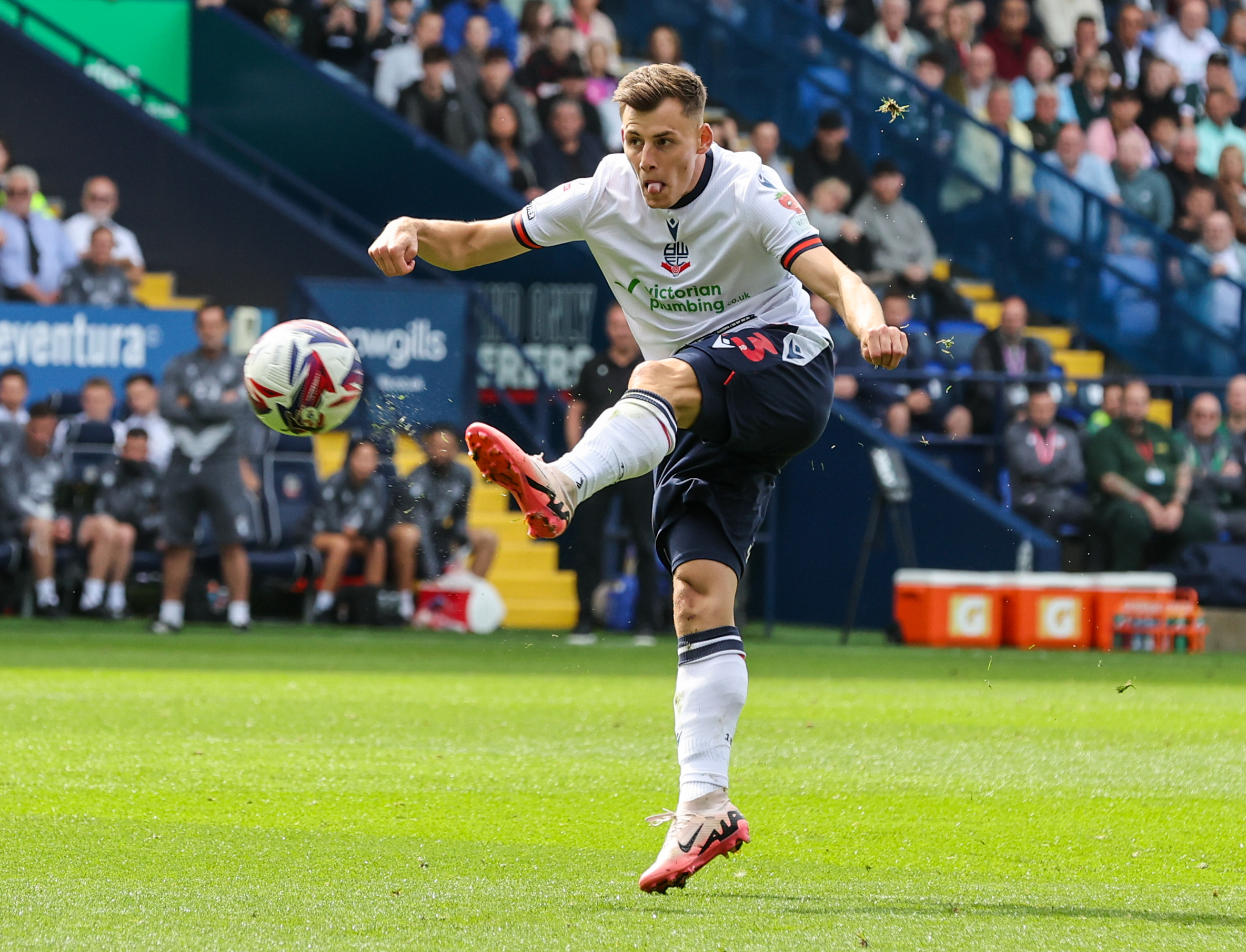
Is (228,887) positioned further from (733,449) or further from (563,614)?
(563,614)

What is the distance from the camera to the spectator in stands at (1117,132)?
823 inches

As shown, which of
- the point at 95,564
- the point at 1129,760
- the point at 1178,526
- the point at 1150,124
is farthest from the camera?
the point at 1150,124

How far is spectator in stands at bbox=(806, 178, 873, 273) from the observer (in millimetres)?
16391

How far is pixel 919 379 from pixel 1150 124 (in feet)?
20.9

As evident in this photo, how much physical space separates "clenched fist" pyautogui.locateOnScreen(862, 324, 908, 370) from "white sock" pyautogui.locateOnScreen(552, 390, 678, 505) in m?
0.56

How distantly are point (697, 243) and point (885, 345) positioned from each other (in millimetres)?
877

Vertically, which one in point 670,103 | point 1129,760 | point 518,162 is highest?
point 518,162

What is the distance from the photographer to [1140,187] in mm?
20625

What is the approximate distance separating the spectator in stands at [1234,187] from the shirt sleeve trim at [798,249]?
17.3 meters

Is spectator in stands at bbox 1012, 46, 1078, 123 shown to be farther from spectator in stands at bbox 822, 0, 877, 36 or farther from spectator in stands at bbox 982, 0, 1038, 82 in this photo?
spectator in stands at bbox 822, 0, 877, 36

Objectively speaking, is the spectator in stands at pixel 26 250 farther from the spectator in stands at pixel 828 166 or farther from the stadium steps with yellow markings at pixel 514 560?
the spectator in stands at pixel 828 166

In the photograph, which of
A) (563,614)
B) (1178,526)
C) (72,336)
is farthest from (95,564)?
(1178,526)

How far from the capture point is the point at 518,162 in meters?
18.9

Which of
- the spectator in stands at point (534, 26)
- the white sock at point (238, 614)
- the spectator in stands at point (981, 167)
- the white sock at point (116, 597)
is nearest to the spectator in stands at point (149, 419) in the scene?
the white sock at point (116, 597)
